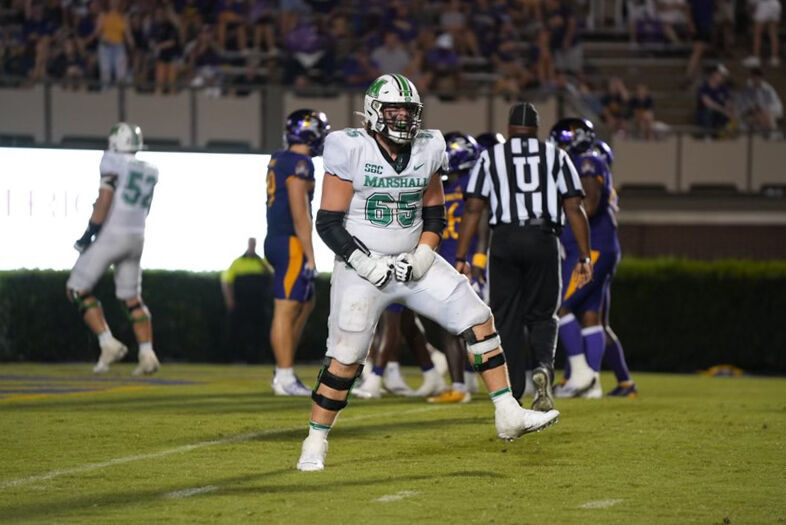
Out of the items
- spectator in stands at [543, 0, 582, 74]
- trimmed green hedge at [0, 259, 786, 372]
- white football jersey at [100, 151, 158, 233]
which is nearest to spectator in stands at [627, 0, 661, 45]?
spectator in stands at [543, 0, 582, 74]

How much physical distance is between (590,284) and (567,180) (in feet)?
6.16

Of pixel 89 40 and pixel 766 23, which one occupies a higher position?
pixel 766 23

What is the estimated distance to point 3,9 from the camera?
21172mm

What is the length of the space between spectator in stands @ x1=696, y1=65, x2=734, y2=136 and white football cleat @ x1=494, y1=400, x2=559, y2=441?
14.5 meters

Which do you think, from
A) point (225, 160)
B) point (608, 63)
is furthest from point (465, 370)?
point (608, 63)

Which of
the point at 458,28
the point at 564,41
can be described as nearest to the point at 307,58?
the point at 458,28

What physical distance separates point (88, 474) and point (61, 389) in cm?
514

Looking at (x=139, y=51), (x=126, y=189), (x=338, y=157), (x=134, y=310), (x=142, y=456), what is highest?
(x=139, y=51)

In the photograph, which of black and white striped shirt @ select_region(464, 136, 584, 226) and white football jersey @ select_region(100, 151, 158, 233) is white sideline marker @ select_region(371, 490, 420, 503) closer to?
black and white striped shirt @ select_region(464, 136, 584, 226)

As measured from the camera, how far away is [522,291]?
387 inches

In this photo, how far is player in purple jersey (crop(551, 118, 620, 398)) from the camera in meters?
11.6

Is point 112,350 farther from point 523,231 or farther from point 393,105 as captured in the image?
point 393,105

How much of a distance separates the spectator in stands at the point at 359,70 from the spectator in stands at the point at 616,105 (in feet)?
9.24

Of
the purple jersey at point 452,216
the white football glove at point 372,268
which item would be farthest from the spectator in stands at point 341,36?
the white football glove at point 372,268
